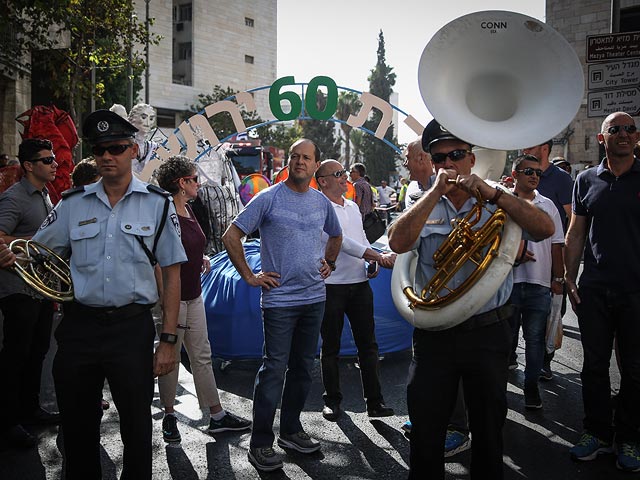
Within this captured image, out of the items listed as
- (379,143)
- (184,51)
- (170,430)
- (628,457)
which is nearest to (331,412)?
(170,430)

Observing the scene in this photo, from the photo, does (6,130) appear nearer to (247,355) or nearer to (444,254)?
(247,355)

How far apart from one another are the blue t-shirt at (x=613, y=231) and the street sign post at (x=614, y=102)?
3.66m

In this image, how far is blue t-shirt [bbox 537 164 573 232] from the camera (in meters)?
5.88

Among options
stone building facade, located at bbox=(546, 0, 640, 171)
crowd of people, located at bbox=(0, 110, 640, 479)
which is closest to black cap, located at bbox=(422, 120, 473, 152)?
crowd of people, located at bbox=(0, 110, 640, 479)

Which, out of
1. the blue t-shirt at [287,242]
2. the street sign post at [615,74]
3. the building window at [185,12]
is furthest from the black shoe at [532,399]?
the building window at [185,12]

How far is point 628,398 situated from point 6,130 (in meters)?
19.6

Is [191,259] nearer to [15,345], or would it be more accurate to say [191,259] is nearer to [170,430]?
[170,430]

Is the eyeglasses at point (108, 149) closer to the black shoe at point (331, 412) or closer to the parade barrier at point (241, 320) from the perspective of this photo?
the black shoe at point (331, 412)

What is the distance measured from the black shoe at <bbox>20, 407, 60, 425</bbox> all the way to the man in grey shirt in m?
0.09

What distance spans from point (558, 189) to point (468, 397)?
3.48 meters

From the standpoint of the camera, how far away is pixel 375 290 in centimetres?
646

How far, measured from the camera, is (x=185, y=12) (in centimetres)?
5712

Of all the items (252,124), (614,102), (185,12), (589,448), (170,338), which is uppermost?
(185,12)

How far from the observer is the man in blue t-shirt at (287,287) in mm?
4051
